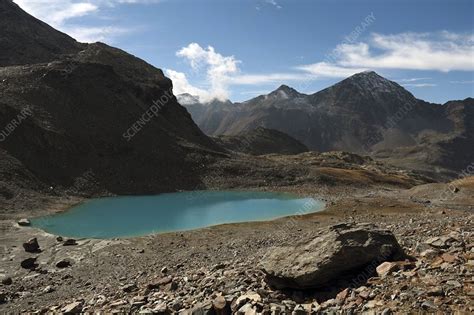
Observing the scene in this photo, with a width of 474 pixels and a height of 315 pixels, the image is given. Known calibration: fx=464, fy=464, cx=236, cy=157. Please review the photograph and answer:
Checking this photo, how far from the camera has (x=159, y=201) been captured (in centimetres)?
7025

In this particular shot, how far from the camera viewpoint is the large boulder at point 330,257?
55.4 ft

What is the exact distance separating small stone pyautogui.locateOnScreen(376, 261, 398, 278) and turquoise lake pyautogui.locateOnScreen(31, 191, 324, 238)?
31.6 metres

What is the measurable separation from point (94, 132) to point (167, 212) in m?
35.4

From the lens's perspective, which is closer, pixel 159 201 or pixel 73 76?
pixel 159 201

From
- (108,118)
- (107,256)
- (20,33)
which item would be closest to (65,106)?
(108,118)

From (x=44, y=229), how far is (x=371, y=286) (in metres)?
38.9

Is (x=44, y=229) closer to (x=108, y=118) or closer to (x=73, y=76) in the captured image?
(x=108, y=118)

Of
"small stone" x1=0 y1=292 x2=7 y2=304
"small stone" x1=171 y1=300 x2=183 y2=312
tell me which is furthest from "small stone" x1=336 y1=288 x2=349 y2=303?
"small stone" x1=0 y1=292 x2=7 y2=304

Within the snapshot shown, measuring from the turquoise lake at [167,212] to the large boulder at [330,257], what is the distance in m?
28.9

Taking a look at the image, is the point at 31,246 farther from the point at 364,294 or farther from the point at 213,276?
the point at 364,294

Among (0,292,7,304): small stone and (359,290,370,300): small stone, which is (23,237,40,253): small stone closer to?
(0,292,7,304): small stone

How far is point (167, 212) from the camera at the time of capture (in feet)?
197

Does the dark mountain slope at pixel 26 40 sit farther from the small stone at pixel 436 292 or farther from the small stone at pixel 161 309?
the small stone at pixel 436 292

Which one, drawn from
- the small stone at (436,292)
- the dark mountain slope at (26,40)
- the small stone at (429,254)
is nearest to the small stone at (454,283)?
the small stone at (436,292)
